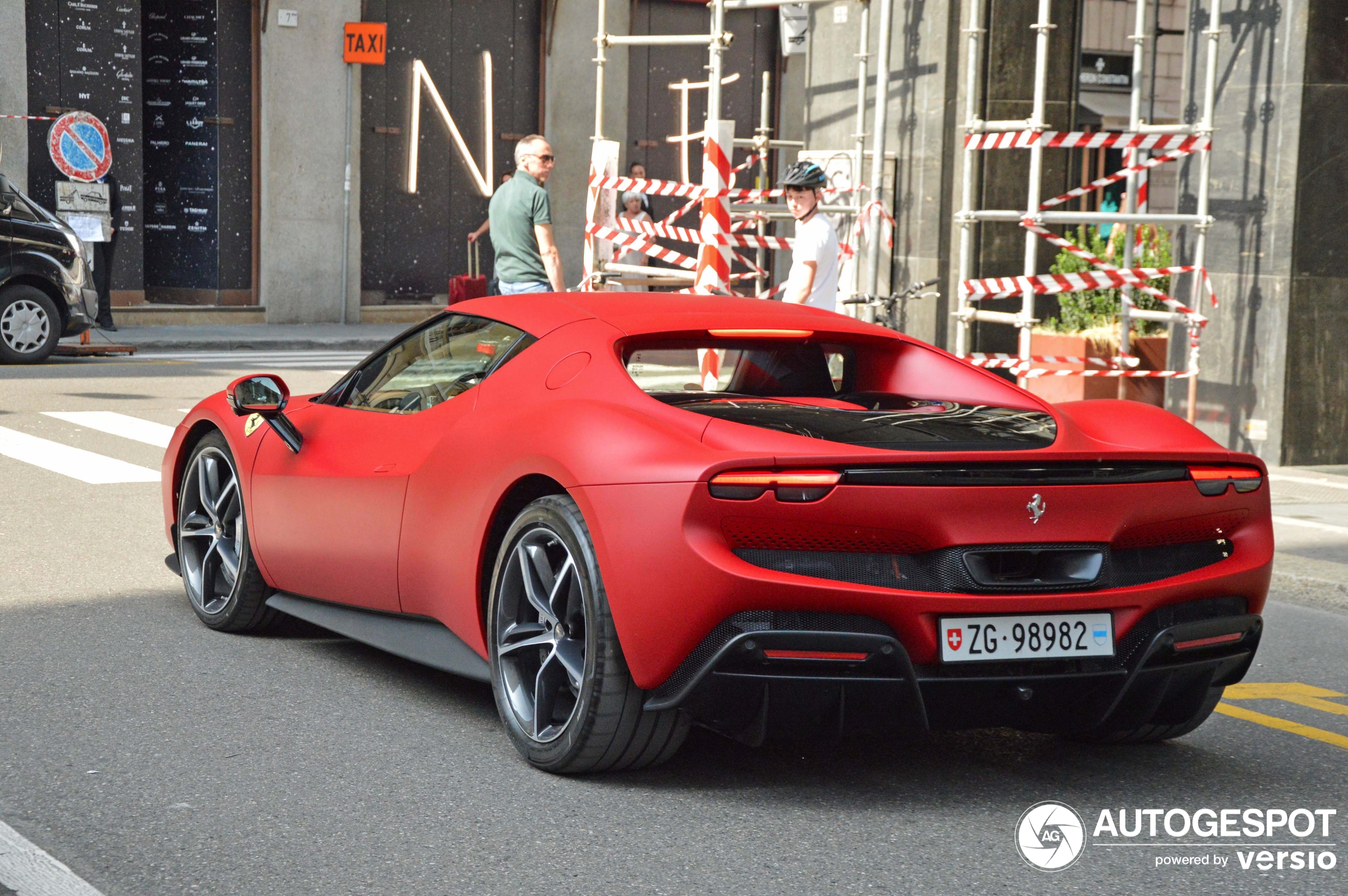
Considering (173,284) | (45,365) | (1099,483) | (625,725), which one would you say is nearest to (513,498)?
(625,725)

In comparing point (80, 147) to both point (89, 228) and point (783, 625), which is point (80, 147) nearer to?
point (89, 228)

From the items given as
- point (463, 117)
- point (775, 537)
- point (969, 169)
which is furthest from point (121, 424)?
point (463, 117)

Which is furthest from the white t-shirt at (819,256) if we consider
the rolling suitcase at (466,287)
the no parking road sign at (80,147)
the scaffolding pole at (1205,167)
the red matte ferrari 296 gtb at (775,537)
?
the no parking road sign at (80,147)

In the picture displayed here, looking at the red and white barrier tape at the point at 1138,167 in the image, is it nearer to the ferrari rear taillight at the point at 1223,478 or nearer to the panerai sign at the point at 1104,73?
the ferrari rear taillight at the point at 1223,478

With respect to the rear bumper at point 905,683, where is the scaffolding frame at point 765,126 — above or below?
above

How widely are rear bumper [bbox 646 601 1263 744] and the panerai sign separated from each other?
23324 mm

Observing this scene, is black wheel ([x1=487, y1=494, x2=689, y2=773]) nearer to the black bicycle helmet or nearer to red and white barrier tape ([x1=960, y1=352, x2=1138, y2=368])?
the black bicycle helmet

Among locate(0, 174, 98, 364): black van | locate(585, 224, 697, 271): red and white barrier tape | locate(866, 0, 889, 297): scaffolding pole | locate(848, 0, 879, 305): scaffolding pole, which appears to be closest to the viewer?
locate(866, 0, 889, 297): scaffolding pole

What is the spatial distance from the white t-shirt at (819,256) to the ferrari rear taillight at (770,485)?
622 cm

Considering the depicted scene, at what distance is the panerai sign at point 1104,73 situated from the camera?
26656mm

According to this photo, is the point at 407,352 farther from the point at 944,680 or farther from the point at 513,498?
the point at 944,680

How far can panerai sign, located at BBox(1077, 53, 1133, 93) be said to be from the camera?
1049 inches

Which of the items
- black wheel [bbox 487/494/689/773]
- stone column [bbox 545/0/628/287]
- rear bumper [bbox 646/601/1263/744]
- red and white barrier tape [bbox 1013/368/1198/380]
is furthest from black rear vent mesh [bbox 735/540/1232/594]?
stone column [bbox 545/0/628/287]

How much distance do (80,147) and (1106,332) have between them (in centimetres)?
1250
